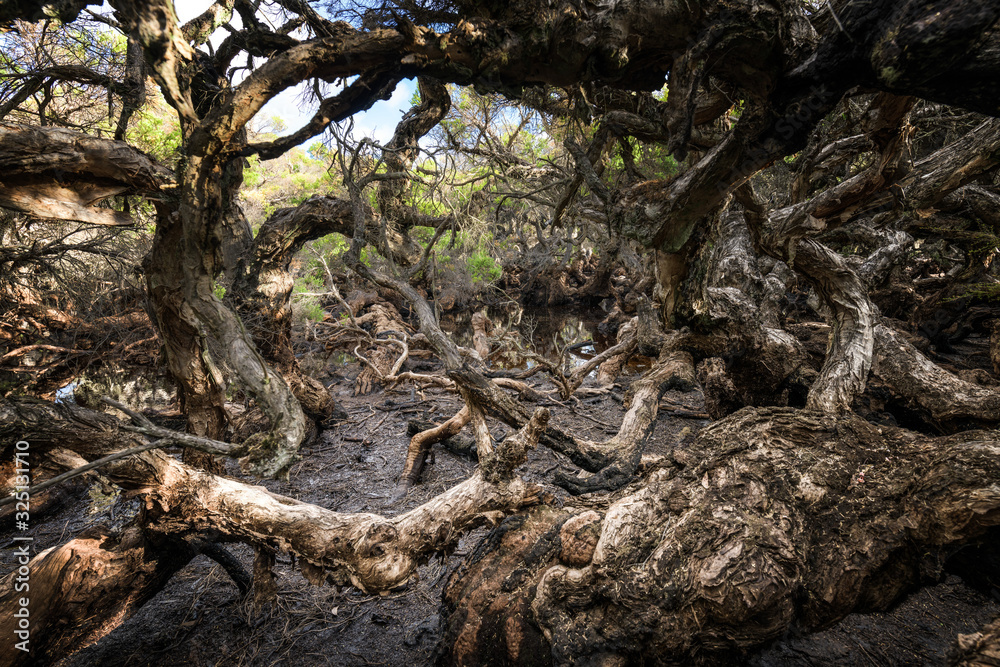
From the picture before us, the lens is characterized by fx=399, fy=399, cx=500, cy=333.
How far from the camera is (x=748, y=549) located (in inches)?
60.8

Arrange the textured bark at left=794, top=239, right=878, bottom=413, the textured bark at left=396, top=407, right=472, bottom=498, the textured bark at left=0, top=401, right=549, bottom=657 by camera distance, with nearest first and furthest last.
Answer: the textured bark at left=0, top=401, right=549, bottom=657
the textured bark at left=794, top=239, right=878, bottom=413
the textured bark at left=396, top=407, right=472, bottom=498

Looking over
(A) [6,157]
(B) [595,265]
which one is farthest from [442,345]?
(B) [595,265]

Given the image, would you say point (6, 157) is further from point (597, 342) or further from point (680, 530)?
point (597, 342)

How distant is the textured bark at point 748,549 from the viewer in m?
1.49

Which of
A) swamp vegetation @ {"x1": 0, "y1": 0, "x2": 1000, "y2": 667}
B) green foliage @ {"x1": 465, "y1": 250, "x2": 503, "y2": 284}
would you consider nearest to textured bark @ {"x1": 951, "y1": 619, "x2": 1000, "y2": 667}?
swamp vegetation @ {"x1": 0, "y1": 0, "x2": 1000, "y2": 667}

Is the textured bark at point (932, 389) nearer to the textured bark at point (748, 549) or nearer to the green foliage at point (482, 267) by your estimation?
the textured bark at point (748, 549)

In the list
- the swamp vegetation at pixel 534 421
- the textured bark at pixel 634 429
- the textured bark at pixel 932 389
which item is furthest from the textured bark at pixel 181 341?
the textured bark at pixel 932 389

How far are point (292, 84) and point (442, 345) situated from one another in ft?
7.43

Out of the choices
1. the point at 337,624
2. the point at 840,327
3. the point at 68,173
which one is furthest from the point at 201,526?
the point at 840,327

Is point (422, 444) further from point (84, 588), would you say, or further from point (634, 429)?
point (84, 588)

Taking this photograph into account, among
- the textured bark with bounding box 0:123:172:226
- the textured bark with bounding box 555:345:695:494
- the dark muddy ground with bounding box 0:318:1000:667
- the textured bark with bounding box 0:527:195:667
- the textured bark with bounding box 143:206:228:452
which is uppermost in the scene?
the textured bark with bounding box 0:123:172:226

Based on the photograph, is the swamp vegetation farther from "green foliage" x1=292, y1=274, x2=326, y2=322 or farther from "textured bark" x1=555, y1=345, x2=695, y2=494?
"green foliage" x1=292, y1=274, x2=326, y2=322

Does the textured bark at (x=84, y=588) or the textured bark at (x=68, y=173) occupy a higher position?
the textured bark at (x=68, y=173)

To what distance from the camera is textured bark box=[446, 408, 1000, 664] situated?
4.87 ft
